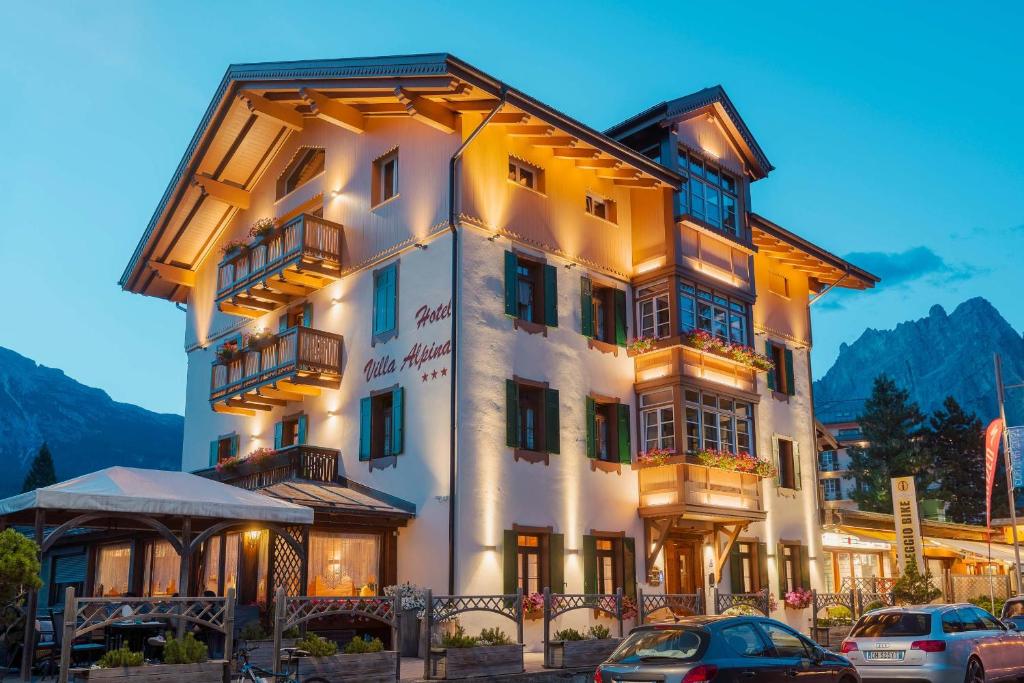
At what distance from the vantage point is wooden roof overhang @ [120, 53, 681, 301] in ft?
75.6

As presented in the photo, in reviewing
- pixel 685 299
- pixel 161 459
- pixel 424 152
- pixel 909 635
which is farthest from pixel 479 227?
pixel 161 459

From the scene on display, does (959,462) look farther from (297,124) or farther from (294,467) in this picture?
(294,467)

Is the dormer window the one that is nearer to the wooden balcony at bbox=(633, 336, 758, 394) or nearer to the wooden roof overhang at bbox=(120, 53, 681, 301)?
the wooden roof overhang at bbox=(120, 53, 681, 301)

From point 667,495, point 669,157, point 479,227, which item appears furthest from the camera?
point 669,157

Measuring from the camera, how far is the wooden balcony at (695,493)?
24562 mm

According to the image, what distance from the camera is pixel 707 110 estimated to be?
2917 cm

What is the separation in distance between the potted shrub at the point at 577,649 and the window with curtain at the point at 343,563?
564 centimetres

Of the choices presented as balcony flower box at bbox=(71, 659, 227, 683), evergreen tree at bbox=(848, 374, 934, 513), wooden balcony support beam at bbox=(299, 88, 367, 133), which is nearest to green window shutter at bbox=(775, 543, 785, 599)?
wooden balcony support beam at bbox=(299, 88, 367, 133)

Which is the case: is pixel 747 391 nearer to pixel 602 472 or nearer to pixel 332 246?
pixel 602 472

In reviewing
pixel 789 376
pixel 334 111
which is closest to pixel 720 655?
pixel 334 111

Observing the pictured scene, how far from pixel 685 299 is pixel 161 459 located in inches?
7477

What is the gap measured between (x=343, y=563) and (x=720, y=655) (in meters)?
13.3

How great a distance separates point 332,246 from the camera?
26.5 metres

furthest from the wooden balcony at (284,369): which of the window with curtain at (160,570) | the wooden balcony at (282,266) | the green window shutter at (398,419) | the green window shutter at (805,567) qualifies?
the green window shutter at (805,567)
